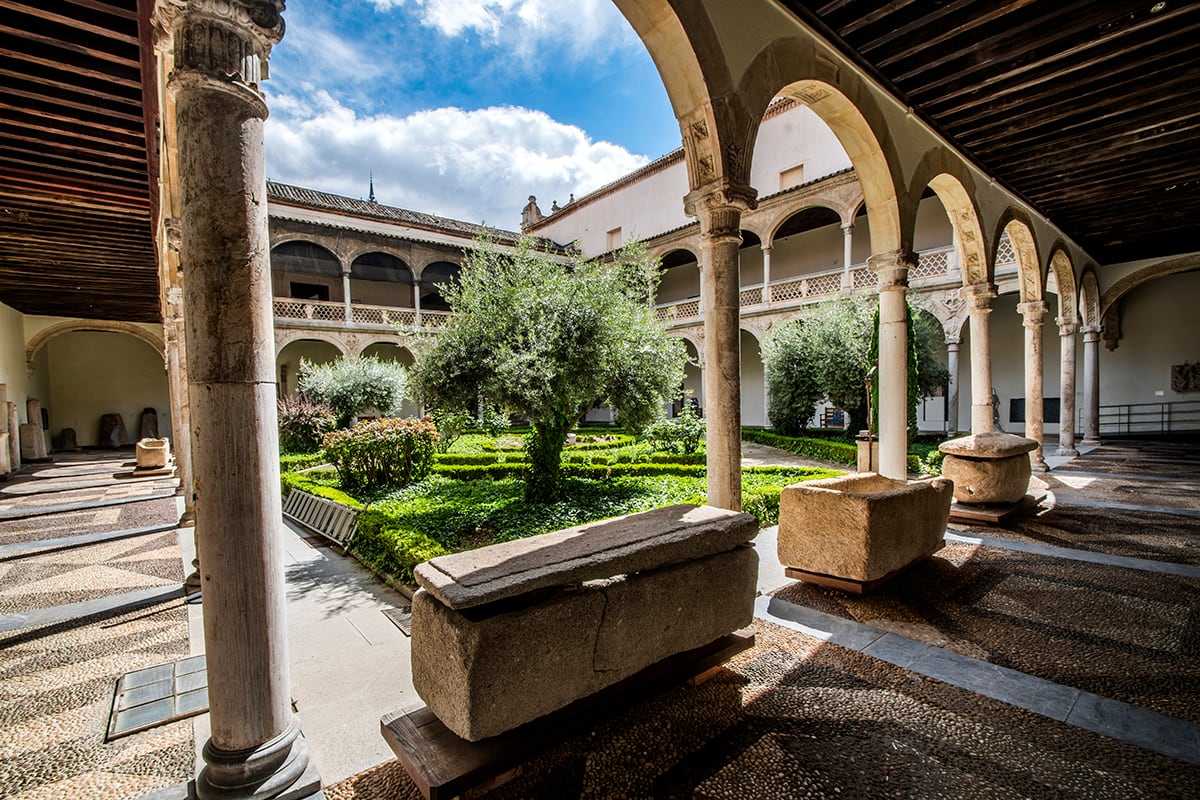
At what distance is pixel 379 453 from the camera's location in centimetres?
784

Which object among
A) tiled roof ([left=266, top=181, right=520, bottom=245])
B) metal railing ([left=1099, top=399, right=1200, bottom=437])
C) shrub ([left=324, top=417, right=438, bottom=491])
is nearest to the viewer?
shrub ([left=324, top=417, right=438, bottom=491])

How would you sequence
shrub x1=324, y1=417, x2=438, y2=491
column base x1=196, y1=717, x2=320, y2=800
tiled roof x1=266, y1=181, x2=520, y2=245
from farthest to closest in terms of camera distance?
tiled roof x1=266, y1=181, x2=520, y2=245 < shrub x1=324, y1=417, x2=438, y2=491 < column base x1=196, y1=717, x2=320, y2=800

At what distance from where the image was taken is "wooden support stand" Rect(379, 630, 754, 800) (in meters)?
1.78

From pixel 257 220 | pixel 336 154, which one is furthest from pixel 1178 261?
pixel 336 154

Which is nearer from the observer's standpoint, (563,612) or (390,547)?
(563,612)

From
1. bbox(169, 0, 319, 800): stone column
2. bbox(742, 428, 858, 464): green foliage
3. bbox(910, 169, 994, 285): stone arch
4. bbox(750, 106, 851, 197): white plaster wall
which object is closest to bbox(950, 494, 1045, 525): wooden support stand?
bbox(910, 169, 994, 285): stone arch

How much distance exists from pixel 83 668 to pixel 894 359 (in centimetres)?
678

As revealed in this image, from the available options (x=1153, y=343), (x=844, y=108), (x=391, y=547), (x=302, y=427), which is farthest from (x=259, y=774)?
(x=1153, y=343)

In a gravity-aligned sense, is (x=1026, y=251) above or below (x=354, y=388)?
above

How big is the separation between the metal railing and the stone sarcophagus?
727 inches

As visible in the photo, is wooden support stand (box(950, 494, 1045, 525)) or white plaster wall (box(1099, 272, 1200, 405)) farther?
white plaster wall (box(1099, 272, 1200, 405))

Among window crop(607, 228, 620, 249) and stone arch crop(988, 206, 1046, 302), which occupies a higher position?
window crop(607, 228, 620, 249)

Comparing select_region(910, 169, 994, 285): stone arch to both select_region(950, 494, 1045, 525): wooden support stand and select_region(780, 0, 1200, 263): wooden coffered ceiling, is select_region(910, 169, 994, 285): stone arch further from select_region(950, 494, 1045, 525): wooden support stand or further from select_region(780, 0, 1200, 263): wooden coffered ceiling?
select_region(950, 494, 1045, 525): wooden support stand

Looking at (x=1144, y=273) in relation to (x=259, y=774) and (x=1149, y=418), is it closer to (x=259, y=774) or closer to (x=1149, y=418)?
(x=1149, y=418)
